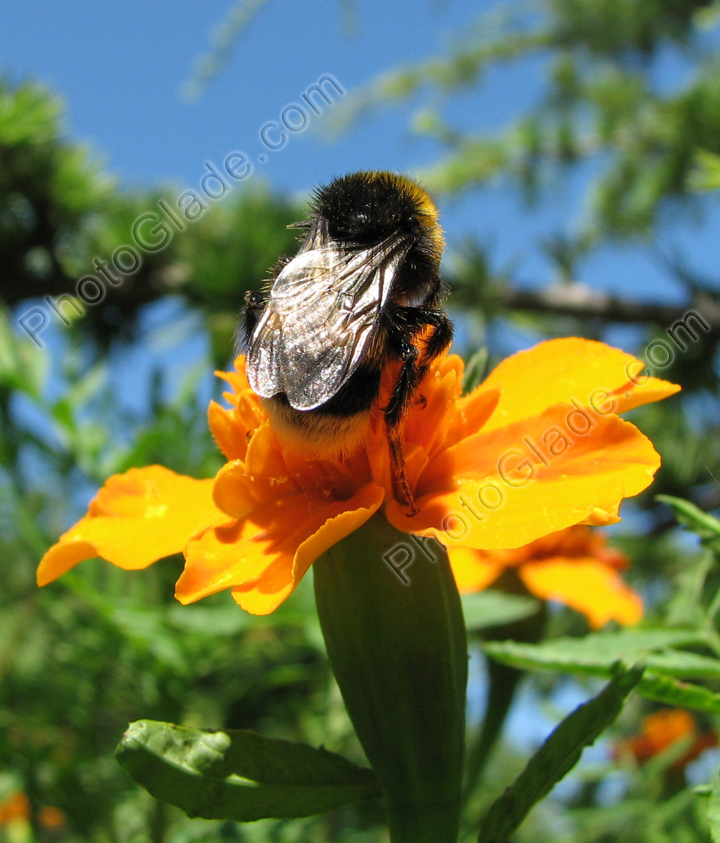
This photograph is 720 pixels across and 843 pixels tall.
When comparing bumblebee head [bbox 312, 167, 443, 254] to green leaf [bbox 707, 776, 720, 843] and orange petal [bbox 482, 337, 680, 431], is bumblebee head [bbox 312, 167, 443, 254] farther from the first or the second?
green leaf [bbox 707, 776, 720, 843]

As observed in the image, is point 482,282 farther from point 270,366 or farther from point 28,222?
point 270,366

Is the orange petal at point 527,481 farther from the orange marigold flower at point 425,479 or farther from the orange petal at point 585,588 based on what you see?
the orange petal at point 585,588

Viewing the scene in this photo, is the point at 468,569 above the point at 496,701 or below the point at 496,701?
above

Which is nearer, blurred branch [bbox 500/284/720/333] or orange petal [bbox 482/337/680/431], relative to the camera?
orange petal [bbox 482/337/680/431]

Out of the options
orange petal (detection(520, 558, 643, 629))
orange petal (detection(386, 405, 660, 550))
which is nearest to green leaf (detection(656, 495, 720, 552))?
orange petal (detection(386, 405, 660, 550))

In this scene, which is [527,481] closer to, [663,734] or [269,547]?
[269,547]

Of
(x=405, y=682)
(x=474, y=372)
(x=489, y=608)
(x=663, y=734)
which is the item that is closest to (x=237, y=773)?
(x=405, y=682)

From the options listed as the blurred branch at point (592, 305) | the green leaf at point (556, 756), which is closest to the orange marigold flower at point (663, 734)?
the blurred branch at point (592, 305)
